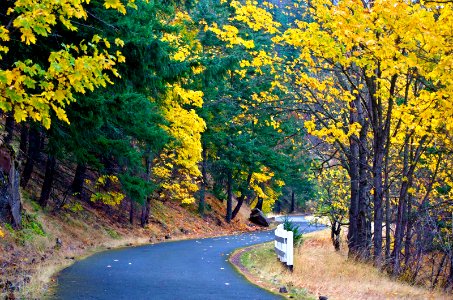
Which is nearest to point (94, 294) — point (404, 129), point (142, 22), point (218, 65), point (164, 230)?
point (218, 65)

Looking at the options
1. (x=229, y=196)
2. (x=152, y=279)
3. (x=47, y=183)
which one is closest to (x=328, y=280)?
(x=152, y=279)

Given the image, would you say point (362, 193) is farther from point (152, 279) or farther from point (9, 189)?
point (9, 189)

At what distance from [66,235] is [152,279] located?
857 cm

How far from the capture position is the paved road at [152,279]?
9.13 meters

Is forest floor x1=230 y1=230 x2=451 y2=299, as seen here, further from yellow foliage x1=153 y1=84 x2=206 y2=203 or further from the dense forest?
yellow foliage x1=153 y1=84 x2=206 y2=203

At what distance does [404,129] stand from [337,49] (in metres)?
3.82

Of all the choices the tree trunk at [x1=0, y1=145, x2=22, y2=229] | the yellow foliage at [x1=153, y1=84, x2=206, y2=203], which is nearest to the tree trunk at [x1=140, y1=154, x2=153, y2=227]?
the yellow foliage at [x1=153, y1=84, x2=206, y2=203]

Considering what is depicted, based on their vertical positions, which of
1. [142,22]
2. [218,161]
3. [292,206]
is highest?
[142,22]

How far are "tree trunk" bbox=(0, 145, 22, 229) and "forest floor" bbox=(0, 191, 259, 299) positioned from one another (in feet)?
1.28

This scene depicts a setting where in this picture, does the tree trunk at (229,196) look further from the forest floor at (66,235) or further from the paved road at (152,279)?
the paved road at (152,279)

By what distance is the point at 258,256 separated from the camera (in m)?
17.3

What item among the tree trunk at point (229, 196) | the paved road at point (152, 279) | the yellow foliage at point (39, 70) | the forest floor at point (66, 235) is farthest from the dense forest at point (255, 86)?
the tree trunk at point (229, 196)

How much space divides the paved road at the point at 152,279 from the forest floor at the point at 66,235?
54cm

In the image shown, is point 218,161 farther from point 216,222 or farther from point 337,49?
point 337,49
